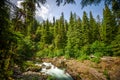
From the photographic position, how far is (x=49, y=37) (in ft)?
234

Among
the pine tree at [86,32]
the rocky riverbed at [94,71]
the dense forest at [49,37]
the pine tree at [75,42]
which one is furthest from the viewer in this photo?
the pine tree at [86,32]

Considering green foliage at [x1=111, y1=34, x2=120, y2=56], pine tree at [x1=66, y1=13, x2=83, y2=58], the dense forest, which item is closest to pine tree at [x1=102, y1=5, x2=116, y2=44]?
the dense forest

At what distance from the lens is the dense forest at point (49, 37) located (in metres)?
5.96

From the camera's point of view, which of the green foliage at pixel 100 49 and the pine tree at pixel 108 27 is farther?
the pine tree at pixel 108 27

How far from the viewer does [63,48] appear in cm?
5766

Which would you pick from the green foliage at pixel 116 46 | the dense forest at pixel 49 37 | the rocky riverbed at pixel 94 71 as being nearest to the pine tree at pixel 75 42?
the dense forest at pixel 49 37

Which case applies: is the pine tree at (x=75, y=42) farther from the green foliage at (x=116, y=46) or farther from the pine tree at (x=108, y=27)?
the green foliage at (x=116, y=46)

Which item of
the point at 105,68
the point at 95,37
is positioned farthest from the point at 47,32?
the point at 105,68

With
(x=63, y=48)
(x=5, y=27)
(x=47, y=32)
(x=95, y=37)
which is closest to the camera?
(x=5, y=27)

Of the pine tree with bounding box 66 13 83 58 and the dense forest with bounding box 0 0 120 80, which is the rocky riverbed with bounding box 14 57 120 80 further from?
the pine tree with bounding box 66 13 83 58

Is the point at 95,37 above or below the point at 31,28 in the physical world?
below

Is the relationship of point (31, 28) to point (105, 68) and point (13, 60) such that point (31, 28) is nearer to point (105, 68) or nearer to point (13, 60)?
point (105, 68)

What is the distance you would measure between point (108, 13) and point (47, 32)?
1263 inches

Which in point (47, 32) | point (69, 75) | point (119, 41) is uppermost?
point (47, 32)
